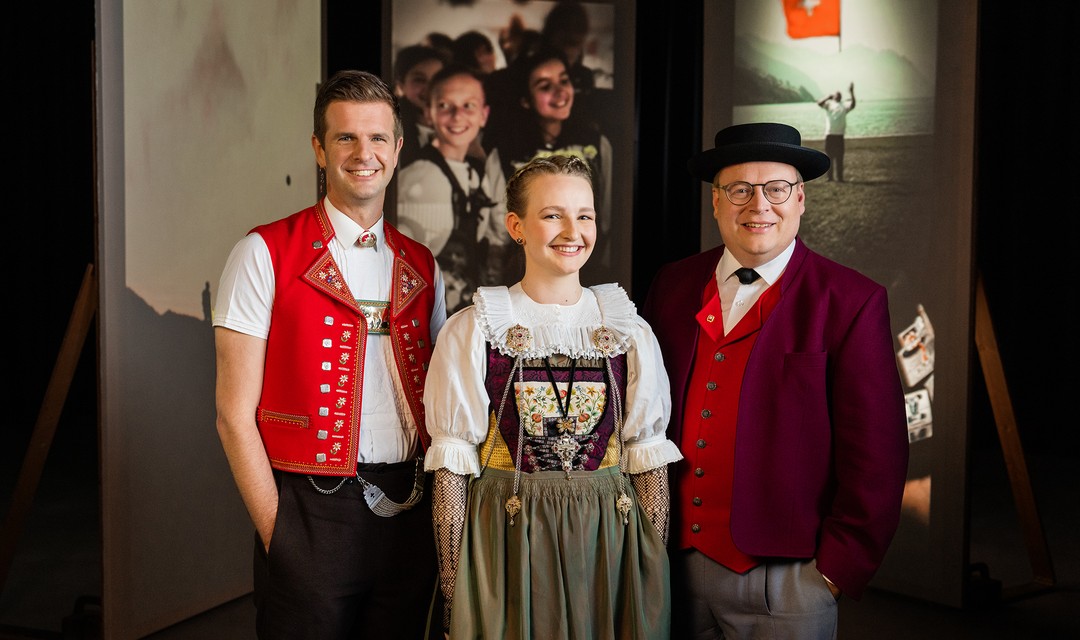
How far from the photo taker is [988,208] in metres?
6.38

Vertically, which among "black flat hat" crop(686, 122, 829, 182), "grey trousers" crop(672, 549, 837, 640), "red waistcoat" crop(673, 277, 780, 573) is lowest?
"grey trousers" crop(672, 549, 837, 640)

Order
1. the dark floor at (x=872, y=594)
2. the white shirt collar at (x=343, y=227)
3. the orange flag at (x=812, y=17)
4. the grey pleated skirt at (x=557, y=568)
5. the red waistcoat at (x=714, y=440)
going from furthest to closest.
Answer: the orange flag at (x=812, y=17), the dark floor at (x=872, y=594), the white shirt collar at (x=343, y=227), the red waistcoat at (x=714, y=440), the grey pleated skirt at (x=557, y=568)

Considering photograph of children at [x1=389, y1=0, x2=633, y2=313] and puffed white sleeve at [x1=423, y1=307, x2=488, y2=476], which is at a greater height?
photograph of children at [x1=389, y1=0, x2=633, y2=313]

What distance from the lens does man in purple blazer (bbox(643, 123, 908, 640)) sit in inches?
80.0

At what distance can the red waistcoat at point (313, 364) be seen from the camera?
214cm

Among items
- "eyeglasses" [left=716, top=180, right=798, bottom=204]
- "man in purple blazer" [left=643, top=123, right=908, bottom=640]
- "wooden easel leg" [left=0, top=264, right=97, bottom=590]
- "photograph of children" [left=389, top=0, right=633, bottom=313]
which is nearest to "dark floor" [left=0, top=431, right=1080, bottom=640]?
"wooden easel leg" [left=0, top=264, right=97, bottom=590]

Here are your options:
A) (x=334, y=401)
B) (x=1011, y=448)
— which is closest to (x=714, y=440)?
(x=334, y=401)

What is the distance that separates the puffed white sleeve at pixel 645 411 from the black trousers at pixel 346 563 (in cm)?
54

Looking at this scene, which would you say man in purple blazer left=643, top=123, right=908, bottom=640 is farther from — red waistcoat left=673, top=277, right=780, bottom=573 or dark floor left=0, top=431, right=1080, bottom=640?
dark floor left=0, top=431, right=1080, bottom=640

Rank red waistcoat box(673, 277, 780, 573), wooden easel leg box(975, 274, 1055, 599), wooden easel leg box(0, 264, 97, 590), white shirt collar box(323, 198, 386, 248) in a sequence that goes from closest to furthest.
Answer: red waistcoat box(673, 277, 780, 573), white shirt collar box(323, 198, 386, 248), wooden easel leg box(0, 264, 97, 590), wooden easel leg box(975, 274, 1055, 599)

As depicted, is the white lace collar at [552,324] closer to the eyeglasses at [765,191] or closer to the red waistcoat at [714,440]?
the red waistcoat at [714,440]

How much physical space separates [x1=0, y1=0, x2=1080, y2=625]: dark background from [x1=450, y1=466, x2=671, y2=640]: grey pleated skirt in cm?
357

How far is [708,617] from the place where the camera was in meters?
2.11

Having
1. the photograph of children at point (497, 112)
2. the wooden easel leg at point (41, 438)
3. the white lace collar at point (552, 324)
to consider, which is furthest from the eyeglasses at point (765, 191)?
the wooden easel leg at point (41, 438)
